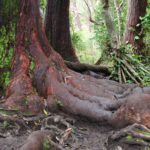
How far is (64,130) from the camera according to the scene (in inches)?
91.7

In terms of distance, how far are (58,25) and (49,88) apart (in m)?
3.05

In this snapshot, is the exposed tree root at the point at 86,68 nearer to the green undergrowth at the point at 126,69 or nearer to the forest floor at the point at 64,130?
the green undergrowth at the point at 126,69

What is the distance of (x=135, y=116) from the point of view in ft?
6.73

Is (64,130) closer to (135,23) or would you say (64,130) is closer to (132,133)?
(132,133)

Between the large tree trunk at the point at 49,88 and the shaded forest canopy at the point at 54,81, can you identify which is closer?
the shaded forest canopy at the point at 54,81

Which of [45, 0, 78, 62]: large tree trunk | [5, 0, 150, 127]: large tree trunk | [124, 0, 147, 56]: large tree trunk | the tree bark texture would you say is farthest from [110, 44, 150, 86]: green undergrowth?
[124, 0, 147, 56]: large tree trunk

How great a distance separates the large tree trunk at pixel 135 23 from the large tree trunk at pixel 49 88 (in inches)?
138

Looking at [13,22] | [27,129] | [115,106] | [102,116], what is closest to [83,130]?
[102,116]

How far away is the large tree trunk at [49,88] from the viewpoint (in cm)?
260

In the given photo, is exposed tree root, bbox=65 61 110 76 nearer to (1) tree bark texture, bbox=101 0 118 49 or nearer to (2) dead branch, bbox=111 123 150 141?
(1) tree bark texture, bbox=101 0 118 49

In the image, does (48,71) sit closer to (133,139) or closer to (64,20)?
(133,139)

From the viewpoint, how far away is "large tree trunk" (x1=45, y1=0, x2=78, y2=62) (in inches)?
220

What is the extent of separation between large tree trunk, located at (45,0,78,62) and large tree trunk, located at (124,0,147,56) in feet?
7.71

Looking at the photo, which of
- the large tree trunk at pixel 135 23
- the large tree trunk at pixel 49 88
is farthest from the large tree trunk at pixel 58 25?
the large tree trunk at pixel 135 23
